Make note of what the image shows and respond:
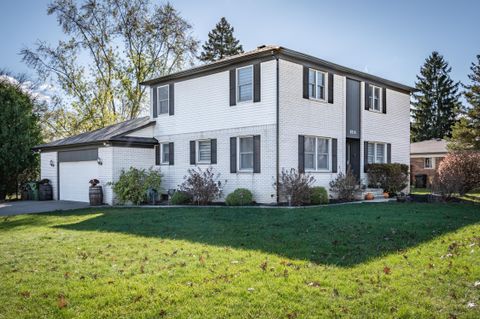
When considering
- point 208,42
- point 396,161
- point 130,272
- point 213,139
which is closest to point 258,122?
point 213,139

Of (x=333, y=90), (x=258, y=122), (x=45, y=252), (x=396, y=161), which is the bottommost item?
(x=45, y=252)

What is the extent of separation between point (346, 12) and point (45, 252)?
1145 cm

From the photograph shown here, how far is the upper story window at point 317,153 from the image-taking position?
52.7ft

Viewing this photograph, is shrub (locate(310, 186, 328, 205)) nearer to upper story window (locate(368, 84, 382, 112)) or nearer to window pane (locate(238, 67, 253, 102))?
window pane (locate(238, 67, 253, 102))

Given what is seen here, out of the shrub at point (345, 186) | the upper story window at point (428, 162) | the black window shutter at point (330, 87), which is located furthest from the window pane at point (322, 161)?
the upper story window at point (428, 162)

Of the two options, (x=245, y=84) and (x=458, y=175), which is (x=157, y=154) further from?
(x=458, y=175)

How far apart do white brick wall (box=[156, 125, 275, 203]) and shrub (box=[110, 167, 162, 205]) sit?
4.11ft

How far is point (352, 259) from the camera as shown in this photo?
648cm

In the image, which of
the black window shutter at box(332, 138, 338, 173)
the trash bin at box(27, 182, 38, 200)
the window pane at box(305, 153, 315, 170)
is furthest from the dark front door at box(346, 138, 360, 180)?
the trash bin at box(27, 182, 38, 200)

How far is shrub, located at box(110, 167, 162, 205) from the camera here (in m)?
16.8

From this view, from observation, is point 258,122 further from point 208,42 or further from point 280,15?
point 208,42

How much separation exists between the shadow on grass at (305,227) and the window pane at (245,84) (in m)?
4.61

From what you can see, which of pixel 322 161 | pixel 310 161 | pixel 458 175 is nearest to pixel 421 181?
pixel 458 175

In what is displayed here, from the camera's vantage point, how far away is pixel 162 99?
19219mm
